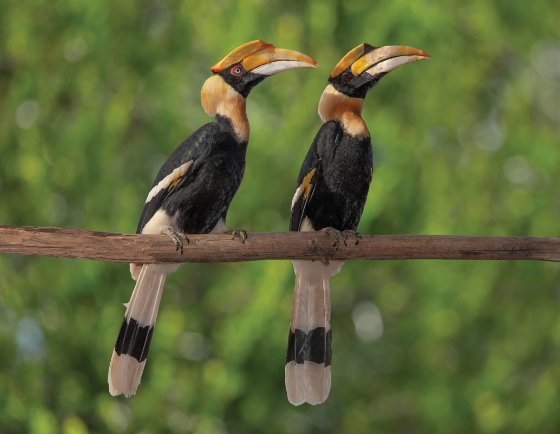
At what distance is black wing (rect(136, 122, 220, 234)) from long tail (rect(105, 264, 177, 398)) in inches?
6.0

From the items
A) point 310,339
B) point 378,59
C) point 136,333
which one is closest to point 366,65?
point 378,59

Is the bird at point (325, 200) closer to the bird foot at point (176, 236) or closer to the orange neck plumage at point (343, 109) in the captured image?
the orange neck plumage at point (343, 109)

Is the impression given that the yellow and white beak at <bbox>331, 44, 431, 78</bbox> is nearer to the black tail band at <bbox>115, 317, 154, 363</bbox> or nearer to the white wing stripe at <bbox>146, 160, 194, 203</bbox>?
the white wing stripe at <bbox>146, 160, 194, 203</bbox>

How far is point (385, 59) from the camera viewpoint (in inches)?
56.7

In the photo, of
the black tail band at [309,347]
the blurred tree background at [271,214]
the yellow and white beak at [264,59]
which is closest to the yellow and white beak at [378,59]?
the yellow and white beak at [264,59]

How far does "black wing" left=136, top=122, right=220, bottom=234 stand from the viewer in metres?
1.47

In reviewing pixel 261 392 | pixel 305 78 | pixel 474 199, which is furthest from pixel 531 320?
pixel 305 78

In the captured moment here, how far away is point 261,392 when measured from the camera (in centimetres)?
345

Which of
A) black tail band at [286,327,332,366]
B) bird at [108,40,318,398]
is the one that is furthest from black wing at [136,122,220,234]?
black tail band at [286,327,332,366]

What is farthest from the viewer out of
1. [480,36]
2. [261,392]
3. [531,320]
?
[480,36]

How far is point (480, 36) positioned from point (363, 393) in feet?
8.54

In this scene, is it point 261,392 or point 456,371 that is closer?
point 261,392

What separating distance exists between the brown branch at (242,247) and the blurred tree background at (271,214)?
5.71 feet

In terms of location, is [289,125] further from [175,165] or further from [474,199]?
[175,165]
